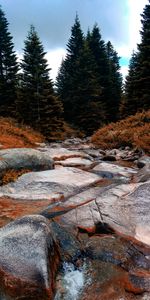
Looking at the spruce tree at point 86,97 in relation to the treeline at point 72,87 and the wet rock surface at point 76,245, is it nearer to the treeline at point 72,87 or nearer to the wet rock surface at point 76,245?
the treeline at point 72,87

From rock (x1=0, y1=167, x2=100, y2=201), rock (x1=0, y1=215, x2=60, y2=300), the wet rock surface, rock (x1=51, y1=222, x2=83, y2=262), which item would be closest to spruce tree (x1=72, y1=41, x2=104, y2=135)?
rock (x1=0, y1=167, x2=100, y2=201)

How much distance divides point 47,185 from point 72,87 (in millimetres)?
32284

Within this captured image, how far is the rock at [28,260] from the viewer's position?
11.3ft

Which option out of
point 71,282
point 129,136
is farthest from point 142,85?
point 71,282

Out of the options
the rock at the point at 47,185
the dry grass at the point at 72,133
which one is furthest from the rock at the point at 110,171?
the dry grass at the point at 72,133

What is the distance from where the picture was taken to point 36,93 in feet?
88.7

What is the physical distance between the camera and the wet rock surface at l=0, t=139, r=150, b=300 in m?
3.54

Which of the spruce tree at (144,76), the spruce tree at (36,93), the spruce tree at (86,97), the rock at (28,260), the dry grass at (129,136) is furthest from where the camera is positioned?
the spruce tree at (86,97)

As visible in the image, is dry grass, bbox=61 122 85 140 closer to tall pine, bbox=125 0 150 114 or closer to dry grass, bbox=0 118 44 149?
tall pine, bbox=125 0 150 114

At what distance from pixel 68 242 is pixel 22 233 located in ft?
2.80

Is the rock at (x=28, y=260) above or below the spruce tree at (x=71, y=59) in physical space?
below

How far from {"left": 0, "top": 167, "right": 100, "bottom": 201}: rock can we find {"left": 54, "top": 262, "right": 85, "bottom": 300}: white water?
106 inches

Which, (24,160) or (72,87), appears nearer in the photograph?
(24,160)

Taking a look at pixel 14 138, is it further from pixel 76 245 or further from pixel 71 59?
pixel 71 59
